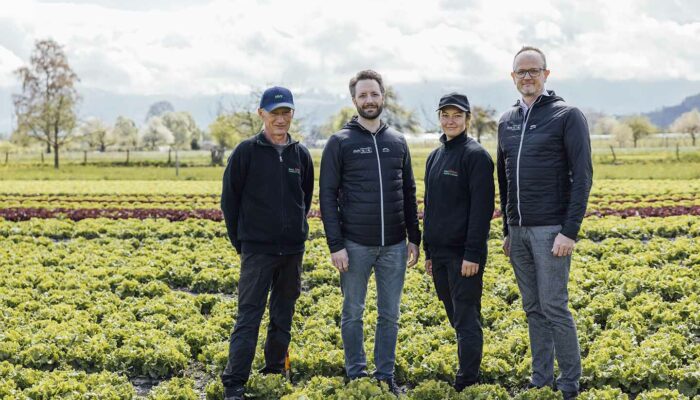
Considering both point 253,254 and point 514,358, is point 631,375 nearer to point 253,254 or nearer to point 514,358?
point 514,358

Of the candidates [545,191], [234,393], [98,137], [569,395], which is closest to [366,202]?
[545,191]

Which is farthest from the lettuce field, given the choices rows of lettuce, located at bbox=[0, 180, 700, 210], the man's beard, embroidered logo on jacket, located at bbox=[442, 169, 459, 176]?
rows of lettuce, located at bbox=[0, 180, 700, 210]

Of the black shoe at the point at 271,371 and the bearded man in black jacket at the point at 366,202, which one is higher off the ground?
the bearded man in black jacket at the point at 366,202

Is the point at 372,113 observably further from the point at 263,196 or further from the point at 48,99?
the point at 48,99

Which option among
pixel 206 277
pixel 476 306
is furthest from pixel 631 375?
pixel 206 277

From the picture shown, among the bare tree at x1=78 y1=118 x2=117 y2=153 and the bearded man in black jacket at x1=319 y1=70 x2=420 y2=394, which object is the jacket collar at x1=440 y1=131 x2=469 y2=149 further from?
the bare tree at x1=78 y1=118 x2=117 y2=153

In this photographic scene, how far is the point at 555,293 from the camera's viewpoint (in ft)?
18.8

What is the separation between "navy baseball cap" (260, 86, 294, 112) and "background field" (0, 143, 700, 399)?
2.48 meters

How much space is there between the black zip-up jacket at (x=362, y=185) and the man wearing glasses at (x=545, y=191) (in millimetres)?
993

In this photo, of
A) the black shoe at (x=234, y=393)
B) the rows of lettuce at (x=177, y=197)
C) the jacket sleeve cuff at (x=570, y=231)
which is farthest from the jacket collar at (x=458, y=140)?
the rows of lettuce at (x=177, y=197)

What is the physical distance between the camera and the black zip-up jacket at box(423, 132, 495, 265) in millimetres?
5758

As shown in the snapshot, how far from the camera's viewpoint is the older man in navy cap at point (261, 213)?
6.07 m

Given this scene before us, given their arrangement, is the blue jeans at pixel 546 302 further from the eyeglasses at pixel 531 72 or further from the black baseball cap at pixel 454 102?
the eyeglasses at pixel 531 72

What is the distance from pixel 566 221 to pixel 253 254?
8.86 feet
